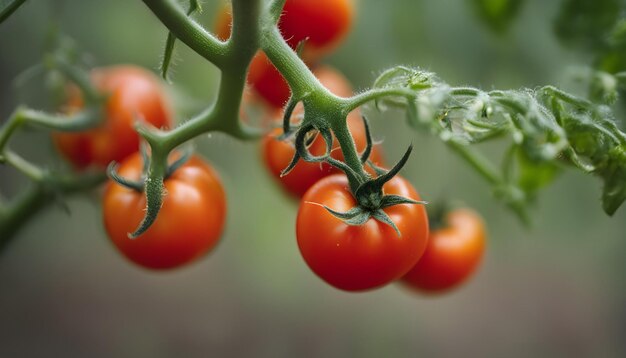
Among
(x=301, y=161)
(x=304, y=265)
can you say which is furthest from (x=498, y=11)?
(x=304, y=265)

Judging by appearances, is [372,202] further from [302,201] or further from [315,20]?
[315,20]

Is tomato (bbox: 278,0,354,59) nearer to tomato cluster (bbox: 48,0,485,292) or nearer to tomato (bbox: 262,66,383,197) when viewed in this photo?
tomato cluster (bbox: 48,0,485,292)

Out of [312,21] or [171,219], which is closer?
[171,219]

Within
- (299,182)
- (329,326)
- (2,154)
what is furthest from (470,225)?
(329,326)

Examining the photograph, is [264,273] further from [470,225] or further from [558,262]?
[558,262]

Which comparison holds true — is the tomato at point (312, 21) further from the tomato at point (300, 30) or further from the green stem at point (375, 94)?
the green stem at point (375, 94)

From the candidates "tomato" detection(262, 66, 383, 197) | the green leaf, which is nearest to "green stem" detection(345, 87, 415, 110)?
"tomato" detection(262, 66, 383, 197)

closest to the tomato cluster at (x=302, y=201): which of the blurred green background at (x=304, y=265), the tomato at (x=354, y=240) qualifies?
the tomato at (x=354, y=240)
